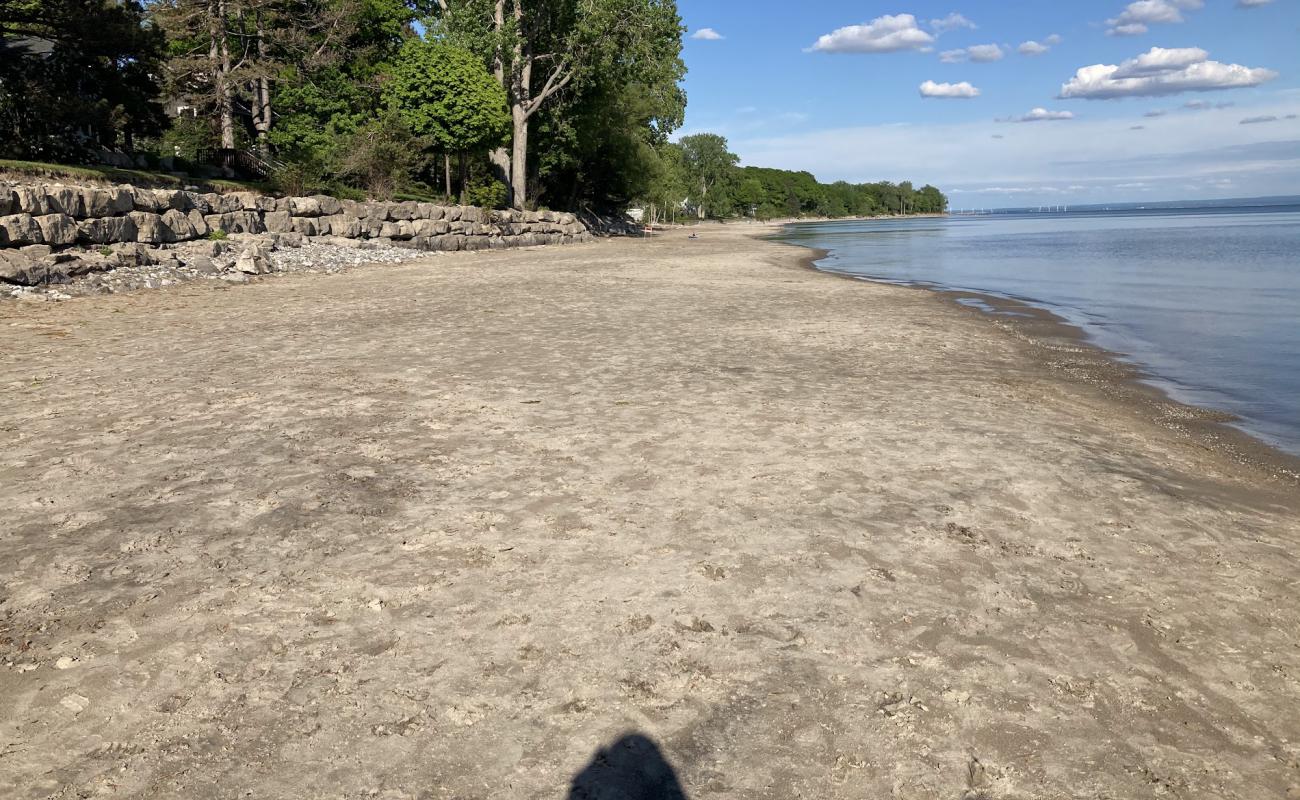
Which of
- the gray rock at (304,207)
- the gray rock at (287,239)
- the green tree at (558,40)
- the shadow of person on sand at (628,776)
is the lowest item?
the shadow of person on sand at (628,776)

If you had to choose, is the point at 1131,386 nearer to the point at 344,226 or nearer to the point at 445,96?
the point at 344,226

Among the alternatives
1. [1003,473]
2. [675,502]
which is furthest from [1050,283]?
[675,502]

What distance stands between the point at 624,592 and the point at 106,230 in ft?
56.0

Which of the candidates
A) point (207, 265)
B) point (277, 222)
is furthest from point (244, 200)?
point (207, 265)

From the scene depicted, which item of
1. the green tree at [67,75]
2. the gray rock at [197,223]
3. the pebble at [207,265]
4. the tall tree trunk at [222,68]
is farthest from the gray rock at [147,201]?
the tall tree trunk at [222,68]

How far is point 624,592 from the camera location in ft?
12.7

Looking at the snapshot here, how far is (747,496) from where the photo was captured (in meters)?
5.19

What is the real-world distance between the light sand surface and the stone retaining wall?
8.89 metres

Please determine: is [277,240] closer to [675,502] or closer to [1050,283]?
[675,502]

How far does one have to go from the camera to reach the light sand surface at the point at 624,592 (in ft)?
9.11

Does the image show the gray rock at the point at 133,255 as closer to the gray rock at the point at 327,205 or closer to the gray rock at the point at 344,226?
the gray rock at the point at 344,226

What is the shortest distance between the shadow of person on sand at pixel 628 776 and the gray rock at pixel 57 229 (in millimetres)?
16962

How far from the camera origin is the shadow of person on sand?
261 cm

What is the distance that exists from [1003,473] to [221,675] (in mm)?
5002
